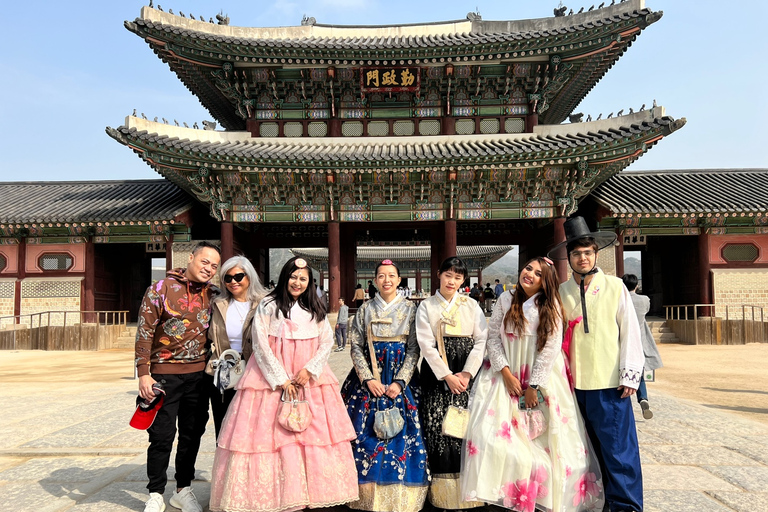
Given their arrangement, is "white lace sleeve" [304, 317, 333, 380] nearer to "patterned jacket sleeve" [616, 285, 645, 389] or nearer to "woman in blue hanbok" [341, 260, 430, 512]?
"woman in blue hanbok" [341, 260, 430, 512]

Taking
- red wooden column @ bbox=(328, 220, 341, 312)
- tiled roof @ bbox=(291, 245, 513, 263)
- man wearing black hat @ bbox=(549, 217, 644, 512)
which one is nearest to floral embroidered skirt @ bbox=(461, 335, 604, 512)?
man wearing black hat @ bbox=(549, 217, 644, 512)

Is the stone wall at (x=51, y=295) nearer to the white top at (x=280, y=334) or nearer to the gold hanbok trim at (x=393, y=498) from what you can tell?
the white top at (x=280, y=334)

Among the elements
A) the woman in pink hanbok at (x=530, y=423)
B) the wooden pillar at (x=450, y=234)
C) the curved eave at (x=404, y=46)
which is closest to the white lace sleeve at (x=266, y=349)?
the woman in pink hanbok at (x=530, y=423)

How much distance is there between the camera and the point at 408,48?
1366cm

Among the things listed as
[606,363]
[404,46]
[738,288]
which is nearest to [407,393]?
[606,363]

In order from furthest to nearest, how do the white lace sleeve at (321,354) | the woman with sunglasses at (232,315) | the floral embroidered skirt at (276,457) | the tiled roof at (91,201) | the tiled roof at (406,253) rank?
the tiled roof at (406,253) < the tiled roof at (91,201) < the woman with sunglasses at (232,315) < the white lace sleeve at (321,354) < the floral embroidered skirt at (276,457)

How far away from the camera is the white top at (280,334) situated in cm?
315

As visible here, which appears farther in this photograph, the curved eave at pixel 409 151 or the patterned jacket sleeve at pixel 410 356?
the curved eave at pixel 409 151

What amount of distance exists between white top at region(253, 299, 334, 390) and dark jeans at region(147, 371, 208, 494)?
666mm

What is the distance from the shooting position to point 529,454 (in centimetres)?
305

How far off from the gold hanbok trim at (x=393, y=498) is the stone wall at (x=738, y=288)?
15.3 meters

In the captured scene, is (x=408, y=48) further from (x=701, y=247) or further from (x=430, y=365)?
(x=430, y=365)

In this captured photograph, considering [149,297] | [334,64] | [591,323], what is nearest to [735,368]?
[591,323]

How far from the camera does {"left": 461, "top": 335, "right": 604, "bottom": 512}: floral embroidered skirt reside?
300 centimetres
